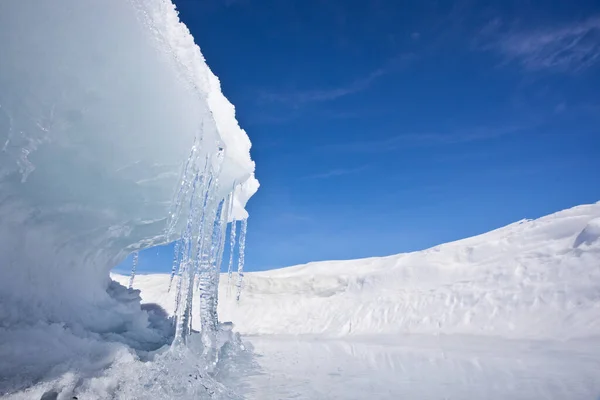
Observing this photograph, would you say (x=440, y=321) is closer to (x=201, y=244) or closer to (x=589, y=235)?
(x=589, y=235)

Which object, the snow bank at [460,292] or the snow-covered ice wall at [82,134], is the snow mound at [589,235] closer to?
the snow bank at [460,292]

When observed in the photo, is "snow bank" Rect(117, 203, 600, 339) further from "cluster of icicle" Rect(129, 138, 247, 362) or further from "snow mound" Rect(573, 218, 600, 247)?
"cluster of icicle" Rect(129, 138, 247, 362)

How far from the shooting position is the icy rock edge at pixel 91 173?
430 centimetres

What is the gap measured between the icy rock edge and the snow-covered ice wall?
0.02 m

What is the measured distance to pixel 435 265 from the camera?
80.8 ft

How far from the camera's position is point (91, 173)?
19.9 feet

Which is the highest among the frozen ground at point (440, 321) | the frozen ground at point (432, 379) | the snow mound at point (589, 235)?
the snow mound at point (589, 235)

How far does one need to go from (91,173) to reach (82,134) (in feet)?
2.84

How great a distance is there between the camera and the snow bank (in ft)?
58.0

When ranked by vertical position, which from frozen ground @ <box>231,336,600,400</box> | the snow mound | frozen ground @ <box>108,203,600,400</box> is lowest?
frozen ground @ <box>231,336,600,400</box>

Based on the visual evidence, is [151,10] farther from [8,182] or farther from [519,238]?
[519,238]

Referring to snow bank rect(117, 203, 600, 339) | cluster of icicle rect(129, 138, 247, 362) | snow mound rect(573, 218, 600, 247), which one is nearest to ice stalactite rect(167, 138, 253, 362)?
cluster of icicle rect(129, 138, 247, 362)

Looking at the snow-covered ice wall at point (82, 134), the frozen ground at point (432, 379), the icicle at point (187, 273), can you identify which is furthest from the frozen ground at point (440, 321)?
the snow-covered ice wall at point (82, 134)

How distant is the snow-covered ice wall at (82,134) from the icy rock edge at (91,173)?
2 cm
